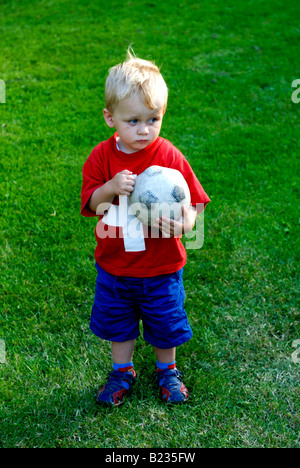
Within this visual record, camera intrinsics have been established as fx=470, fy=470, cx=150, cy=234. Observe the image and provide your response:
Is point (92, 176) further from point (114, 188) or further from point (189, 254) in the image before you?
point (189, 254)

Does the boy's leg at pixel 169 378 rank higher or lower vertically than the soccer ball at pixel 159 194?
lower

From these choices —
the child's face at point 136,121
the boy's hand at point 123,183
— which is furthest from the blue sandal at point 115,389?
the child's face at point 136,121

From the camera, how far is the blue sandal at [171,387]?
2.57 metres

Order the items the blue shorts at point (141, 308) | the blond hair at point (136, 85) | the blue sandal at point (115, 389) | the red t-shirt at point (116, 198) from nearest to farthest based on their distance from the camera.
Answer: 1. the blond hair at point (136, 85)
2. the red t-shirt at point (116, 198)
3. the blue shorts at point (141, 308)
4. the blue sandal at point (115, 389)

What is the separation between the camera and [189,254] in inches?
148

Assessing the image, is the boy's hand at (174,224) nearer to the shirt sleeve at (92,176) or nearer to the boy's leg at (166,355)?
the shirt sleeve at (92,176)

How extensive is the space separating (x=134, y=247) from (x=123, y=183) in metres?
0.38

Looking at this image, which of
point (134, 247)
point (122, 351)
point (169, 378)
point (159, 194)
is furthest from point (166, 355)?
point (159, 194)

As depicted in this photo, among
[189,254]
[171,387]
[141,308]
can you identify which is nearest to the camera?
[141,308]

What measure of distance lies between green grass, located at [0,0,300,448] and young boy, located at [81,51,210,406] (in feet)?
0.66

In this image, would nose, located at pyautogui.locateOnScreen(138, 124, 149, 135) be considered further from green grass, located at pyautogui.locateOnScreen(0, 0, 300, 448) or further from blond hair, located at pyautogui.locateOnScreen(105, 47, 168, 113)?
green grass, located at pyautogui.locateOnScreen(0, 0, 300, 448)

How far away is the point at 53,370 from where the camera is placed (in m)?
2.74

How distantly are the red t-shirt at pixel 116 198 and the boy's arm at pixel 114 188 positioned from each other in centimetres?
5
